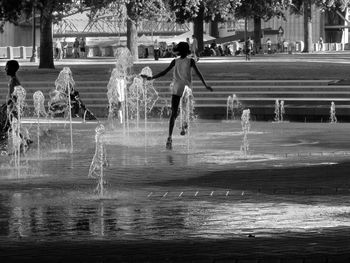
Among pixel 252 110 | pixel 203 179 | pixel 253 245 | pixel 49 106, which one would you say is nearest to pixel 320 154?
pixel 203 179

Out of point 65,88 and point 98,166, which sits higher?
point 65,88

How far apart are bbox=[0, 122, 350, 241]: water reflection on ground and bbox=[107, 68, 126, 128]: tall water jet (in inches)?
176

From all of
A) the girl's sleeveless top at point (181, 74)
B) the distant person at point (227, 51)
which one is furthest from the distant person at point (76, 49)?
the girl's sleeveless top at point (181, 74)

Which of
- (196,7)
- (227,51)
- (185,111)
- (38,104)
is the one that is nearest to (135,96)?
(38,104)

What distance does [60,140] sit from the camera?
61.4ft

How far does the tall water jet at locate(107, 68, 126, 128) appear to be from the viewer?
2327cm

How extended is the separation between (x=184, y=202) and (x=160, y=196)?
541 mm

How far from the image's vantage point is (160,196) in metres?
11.2

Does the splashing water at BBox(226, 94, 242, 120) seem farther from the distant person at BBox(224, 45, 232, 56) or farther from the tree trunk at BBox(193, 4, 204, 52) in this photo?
the distant person at BBox(224, 45, 232, 56)

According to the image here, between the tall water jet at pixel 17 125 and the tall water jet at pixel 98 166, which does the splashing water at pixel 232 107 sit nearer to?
the tall water jet at pixel 17 125

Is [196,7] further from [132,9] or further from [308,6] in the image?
[308,6]

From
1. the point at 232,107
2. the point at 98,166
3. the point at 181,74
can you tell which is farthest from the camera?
the point at 232,107

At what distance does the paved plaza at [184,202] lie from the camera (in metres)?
8.00

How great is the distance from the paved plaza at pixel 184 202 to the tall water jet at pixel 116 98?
4.48m
